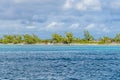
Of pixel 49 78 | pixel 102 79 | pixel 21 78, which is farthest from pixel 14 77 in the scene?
pixel 102 79

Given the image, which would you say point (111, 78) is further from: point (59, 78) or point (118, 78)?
point (59, 78)

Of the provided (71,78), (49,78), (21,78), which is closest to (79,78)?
(71,78)

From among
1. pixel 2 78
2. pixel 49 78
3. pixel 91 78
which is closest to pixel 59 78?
pixel 49 78

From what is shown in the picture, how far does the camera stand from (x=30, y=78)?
4950 cm

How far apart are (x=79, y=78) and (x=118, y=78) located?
5.32 metres

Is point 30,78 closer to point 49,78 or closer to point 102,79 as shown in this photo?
point 49,78

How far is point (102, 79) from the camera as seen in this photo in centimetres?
4856

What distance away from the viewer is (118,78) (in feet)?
159

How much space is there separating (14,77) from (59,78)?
6362 millimetres

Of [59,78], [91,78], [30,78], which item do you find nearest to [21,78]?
[30,78]

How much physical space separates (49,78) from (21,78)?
3.83m

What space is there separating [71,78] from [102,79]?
14.0 ft

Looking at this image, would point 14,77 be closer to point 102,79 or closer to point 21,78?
point 21,78

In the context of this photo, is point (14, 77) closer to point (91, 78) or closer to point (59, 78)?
point (59, 78)
